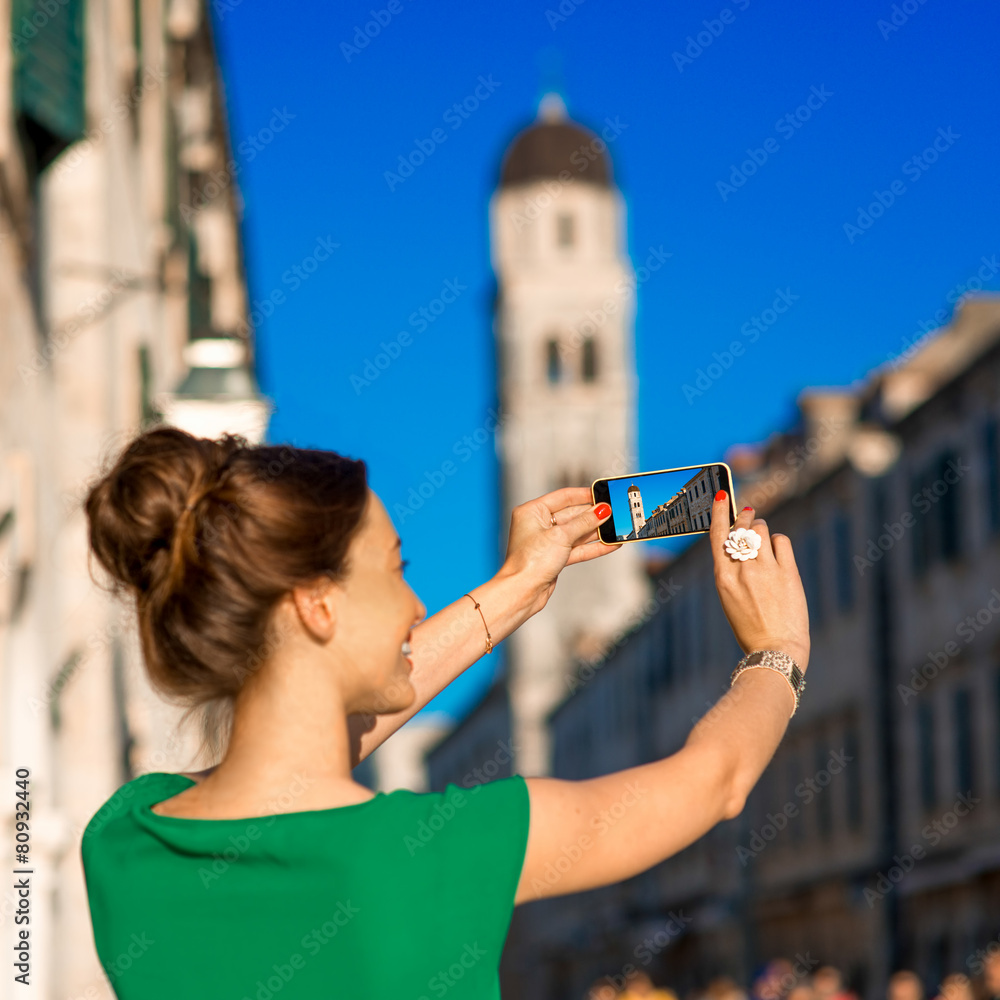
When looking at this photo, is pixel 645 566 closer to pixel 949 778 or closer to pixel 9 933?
pixel 949 778

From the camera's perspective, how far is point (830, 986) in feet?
66.8

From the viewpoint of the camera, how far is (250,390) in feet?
28.3

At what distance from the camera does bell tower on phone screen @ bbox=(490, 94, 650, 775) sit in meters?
72.1

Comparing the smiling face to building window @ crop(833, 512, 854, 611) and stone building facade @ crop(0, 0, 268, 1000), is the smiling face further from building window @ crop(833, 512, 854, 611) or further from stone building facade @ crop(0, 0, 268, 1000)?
building window @ crop(833, 512, 854, 611)

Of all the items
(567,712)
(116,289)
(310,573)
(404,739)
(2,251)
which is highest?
(404,739)

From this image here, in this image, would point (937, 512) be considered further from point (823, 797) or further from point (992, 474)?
point (823, 797)

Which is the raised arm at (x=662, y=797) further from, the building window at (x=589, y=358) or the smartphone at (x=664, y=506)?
the building window at (x=589, y=358)

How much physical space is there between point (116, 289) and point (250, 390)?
3.34 meters

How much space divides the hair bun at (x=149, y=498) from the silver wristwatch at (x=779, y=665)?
0.69 metres

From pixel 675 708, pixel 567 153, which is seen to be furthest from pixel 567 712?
pixel 567 153

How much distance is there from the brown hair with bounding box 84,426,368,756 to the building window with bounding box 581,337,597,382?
72.9 meters

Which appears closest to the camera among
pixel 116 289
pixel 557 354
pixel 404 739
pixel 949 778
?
pixel 116 289

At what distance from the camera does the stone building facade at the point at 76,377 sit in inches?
339

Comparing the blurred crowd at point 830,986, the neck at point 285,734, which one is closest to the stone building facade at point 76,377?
the neck at point 285,734
